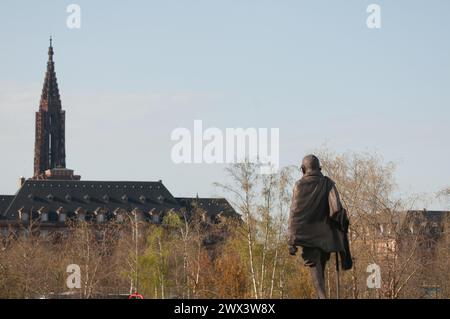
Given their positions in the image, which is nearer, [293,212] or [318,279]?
[318,279]

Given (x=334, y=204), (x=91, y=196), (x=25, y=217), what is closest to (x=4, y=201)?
(x=25, y=217)

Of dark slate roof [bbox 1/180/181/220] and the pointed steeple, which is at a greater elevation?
the pointed steeple

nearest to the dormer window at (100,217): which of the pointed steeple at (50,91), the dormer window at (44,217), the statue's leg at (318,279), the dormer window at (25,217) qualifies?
the dormer window at (44,217)

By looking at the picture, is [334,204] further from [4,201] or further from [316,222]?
[4,201]

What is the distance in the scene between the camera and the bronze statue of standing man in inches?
1024

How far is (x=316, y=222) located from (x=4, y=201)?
13680 cm

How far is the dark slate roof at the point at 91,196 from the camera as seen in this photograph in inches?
6122

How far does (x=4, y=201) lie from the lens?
523ft

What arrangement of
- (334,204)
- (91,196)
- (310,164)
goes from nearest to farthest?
(334,204) → (310,164) → (91,196)

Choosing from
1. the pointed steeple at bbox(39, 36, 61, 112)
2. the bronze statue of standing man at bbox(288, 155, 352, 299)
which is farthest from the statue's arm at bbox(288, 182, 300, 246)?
the pointed steeple at bbox(39, 36, 61, 112)

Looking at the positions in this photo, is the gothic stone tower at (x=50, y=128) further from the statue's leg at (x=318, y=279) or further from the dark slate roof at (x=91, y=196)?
the statue's leg at (x=318, y=279)

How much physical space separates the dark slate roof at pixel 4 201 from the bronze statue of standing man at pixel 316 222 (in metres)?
134

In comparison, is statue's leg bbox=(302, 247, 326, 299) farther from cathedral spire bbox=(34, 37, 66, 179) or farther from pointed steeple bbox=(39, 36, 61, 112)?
pointed steeple bbox=(39, 36, 61, 112)

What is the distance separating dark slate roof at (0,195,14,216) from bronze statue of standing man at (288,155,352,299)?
133770 millimetres
